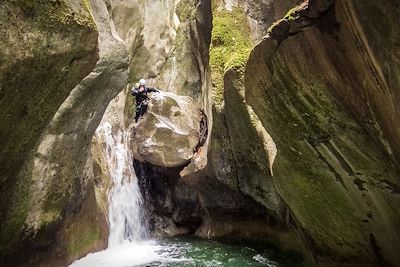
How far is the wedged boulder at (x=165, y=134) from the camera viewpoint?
17.1 metres

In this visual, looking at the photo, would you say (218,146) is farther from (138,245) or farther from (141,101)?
(141,101)

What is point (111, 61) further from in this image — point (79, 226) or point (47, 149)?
point (79, 226)

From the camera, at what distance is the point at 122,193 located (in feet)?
56.3

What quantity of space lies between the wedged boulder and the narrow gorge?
0.06 meters

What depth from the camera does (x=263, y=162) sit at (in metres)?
13.2

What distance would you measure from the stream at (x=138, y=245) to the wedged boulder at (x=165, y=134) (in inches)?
44.0

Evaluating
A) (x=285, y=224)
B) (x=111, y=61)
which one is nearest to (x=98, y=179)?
(x=111, y=61)

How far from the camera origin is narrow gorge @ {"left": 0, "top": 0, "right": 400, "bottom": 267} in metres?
5.95

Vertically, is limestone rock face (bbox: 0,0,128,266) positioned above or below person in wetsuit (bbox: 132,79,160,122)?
below

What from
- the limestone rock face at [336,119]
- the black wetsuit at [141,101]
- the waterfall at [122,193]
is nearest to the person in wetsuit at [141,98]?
the black wetsuit at [141,101]

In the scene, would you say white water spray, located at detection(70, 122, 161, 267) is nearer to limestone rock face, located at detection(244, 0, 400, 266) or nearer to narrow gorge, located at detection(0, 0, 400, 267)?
narrow gorge, located at detection(0, 0, 400, 267)

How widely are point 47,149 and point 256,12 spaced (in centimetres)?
1070

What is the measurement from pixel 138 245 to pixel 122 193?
253cm

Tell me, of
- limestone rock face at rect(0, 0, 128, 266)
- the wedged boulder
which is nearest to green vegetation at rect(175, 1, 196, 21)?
the wedged boulder
